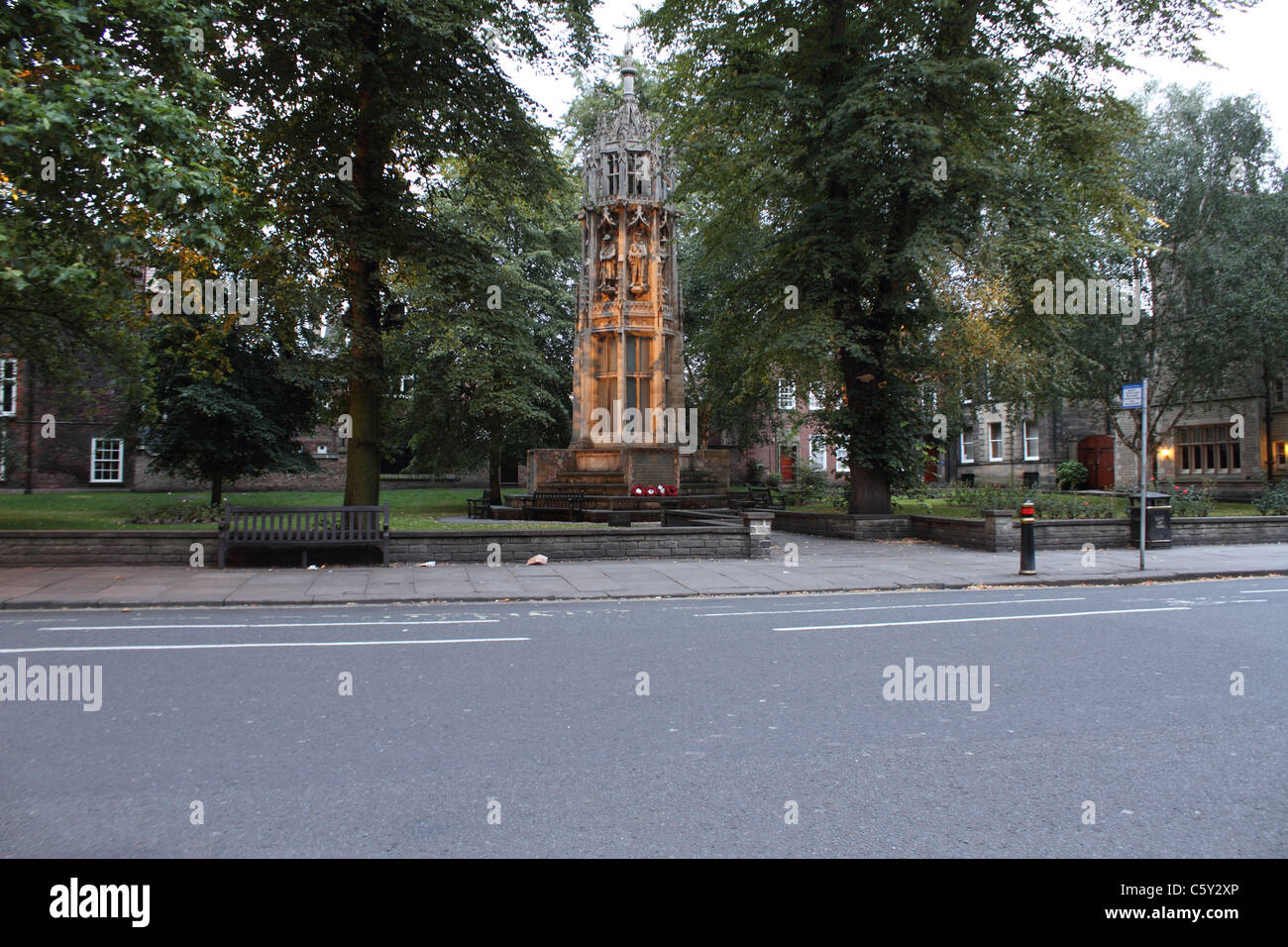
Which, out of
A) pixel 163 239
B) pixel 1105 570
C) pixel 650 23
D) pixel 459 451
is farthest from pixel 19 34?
pixel 459 451

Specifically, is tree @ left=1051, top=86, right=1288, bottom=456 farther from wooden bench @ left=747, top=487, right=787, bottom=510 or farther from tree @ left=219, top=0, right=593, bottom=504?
tree @ left=219, top=0, right=593, bottom=504

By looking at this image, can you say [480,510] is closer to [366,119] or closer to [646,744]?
[366,119]

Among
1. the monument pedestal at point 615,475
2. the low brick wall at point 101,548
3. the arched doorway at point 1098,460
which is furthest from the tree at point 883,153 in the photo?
the arched doorway at point 1098,460

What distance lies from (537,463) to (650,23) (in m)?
12.6

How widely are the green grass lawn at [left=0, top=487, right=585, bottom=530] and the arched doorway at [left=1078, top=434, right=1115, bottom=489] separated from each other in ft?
Result: 105

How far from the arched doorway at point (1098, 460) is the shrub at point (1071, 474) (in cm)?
88

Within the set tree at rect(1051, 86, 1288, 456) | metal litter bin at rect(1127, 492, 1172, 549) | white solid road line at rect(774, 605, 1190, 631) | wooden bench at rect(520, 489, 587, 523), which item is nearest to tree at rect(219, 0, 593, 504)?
wooden bench at rect(520, 489, 587, 523)

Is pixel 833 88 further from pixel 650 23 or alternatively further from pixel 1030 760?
pixel 1030 760

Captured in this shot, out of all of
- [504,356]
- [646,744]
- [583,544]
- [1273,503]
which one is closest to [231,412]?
[504,356]

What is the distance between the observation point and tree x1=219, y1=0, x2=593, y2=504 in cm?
1438

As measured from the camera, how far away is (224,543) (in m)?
13.2

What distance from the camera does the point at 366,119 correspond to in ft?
48.7

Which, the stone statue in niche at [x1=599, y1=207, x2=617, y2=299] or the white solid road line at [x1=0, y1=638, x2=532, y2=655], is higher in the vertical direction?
the stone statue in niche at [x1=599, y1=207, x2=617, y2=299]

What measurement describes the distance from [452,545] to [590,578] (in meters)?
3.10
